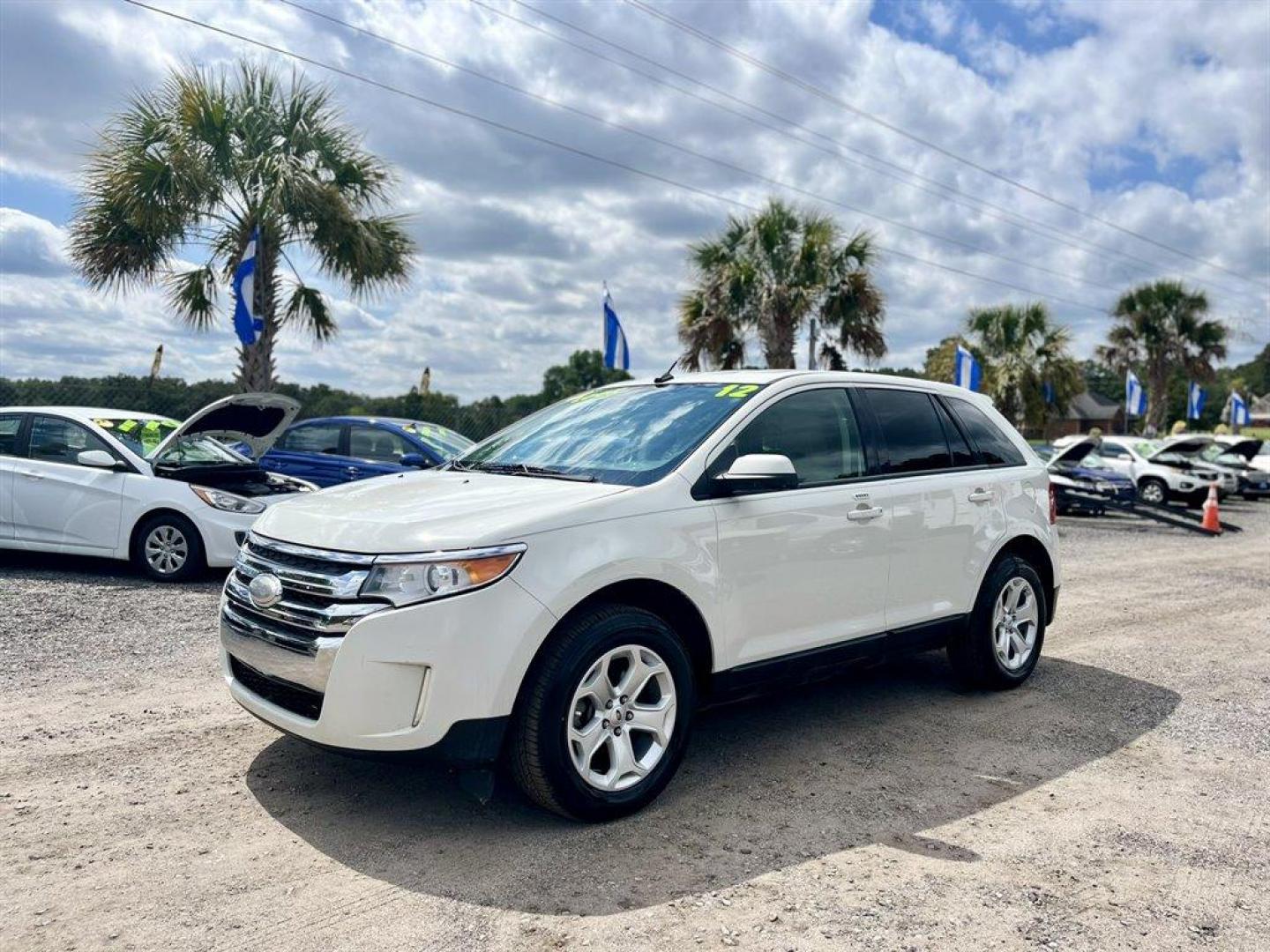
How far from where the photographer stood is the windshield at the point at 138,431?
9.20 m

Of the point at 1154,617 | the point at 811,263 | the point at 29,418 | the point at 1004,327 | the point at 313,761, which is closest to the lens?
the point at 313,761

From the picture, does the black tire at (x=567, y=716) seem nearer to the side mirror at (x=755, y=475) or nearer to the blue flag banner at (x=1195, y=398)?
the side mirror at (x=755, y=475)

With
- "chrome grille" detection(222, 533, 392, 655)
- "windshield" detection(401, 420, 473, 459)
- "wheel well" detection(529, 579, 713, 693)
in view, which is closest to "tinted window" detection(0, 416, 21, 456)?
"windshield" detection(401, 420, 473, 459)

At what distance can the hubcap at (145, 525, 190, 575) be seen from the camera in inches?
348

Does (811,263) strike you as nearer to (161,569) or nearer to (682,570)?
(161,569)

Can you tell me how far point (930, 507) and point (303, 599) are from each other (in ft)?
10.2

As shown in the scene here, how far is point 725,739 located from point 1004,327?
2835cm

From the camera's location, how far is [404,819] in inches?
150

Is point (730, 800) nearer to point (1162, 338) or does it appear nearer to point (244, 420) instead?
point (244, 420)

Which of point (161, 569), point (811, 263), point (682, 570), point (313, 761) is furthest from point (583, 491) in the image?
point (811, 263)

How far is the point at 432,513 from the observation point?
3719 mm

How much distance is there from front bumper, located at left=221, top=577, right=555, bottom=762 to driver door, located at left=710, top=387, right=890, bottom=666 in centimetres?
104

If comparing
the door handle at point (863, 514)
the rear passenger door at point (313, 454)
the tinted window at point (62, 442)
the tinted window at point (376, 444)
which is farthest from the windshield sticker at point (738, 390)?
the rear passenger door at point (313, 454)

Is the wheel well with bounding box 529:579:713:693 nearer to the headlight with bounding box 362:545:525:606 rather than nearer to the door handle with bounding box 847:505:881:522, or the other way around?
the headlight with bounding box 362:545:525:606
